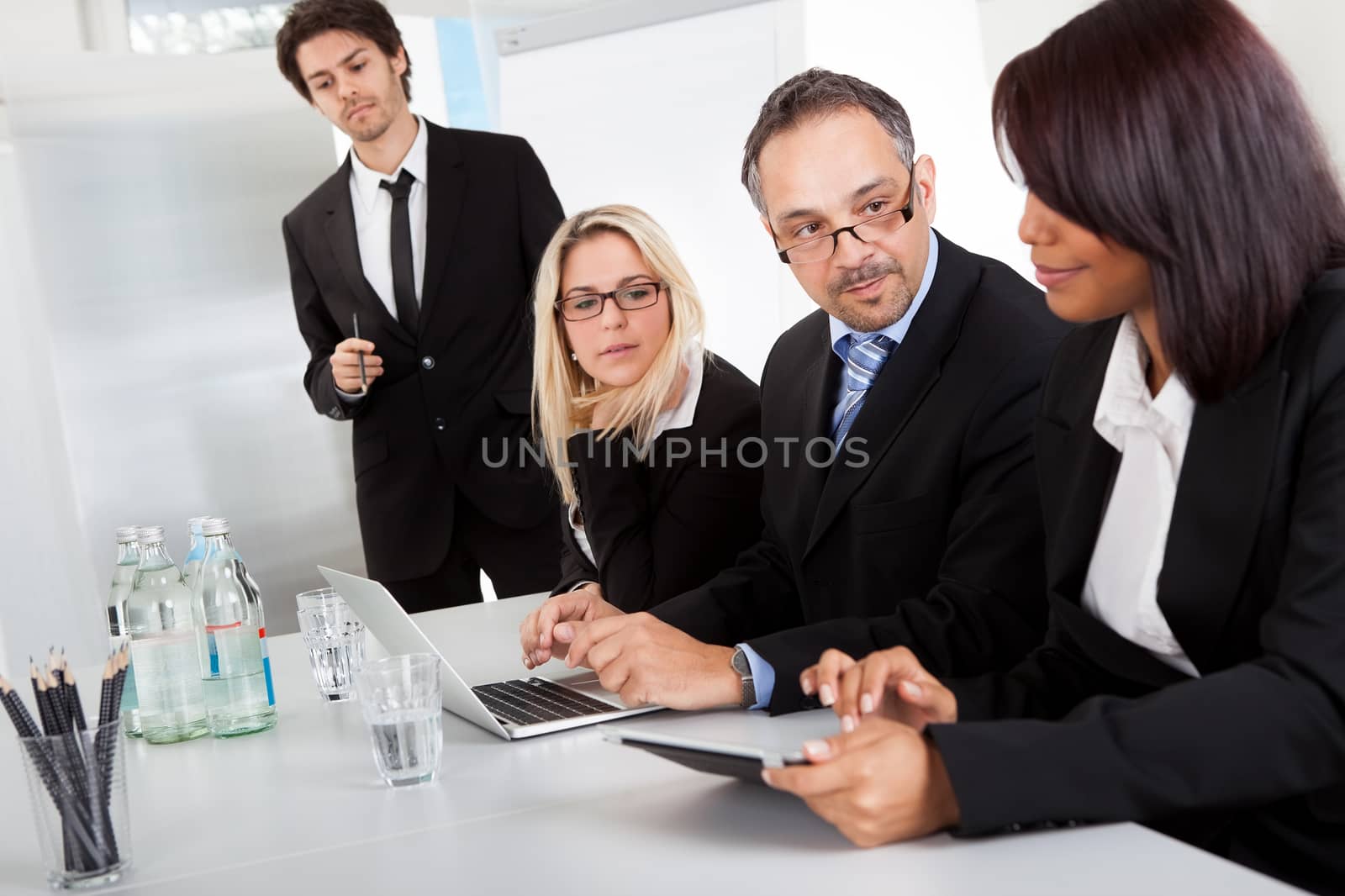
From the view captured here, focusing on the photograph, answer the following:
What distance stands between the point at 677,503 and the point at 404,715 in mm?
1056

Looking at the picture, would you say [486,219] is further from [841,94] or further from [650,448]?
[841,94]

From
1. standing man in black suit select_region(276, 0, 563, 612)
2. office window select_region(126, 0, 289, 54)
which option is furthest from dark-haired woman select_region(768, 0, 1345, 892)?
office window select_region(126, 0, 289, 54)

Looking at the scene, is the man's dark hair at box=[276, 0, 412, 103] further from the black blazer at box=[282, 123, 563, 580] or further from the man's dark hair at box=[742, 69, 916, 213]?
the man's dark hair at box=[742, 69, 916, 213]

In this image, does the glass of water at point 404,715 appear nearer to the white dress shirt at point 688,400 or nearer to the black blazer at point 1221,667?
the black blazer at point 1221,667

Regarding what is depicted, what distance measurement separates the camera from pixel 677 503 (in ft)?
7.57

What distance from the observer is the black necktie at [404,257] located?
144 inches

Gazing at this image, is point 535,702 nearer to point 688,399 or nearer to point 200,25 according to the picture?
point 688,399

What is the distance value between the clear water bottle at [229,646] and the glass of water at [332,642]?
0.11 meters

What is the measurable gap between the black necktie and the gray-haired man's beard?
197cm

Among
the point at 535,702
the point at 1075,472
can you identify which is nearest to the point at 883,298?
the point at 1075,472

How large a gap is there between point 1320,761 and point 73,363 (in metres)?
4.41

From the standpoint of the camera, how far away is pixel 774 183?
1955mm

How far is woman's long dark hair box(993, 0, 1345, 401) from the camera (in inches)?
45.2

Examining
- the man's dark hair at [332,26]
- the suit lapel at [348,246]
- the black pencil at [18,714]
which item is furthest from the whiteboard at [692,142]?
the black pencil at [18,714]
